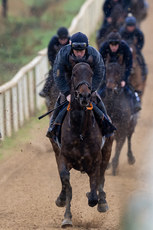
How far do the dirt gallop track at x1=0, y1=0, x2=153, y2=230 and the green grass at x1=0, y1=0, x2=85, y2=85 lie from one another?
4.59 meters

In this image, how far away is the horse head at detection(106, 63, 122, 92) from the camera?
8.13 meters

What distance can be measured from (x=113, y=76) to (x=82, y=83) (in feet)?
13.0

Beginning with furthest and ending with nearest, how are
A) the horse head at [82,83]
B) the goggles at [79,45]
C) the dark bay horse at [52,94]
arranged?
1. the dark bay horse at [52,94]
2. the goggles at [79,45]
3. the horse head at [82,83]

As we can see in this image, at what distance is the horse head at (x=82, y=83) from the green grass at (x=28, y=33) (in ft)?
30.0

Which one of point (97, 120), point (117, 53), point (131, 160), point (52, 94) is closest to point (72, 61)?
point (97, 120)

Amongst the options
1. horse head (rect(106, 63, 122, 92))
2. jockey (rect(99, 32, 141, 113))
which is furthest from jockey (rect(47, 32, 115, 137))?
jockey (rect(99, 32, 141, 113))

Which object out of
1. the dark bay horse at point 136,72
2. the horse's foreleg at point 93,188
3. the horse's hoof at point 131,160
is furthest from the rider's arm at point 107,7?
the horse's foreleg at point 93,188

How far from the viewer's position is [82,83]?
4.23 meters

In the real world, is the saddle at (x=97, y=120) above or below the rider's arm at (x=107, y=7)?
below

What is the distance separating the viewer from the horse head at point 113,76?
8128mm

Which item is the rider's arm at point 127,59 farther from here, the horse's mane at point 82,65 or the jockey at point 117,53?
the horse's mane at point 82,65

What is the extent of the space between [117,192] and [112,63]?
2.51 m

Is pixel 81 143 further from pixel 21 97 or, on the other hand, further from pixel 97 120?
pixel 21 97

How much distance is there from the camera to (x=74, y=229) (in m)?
5.28
